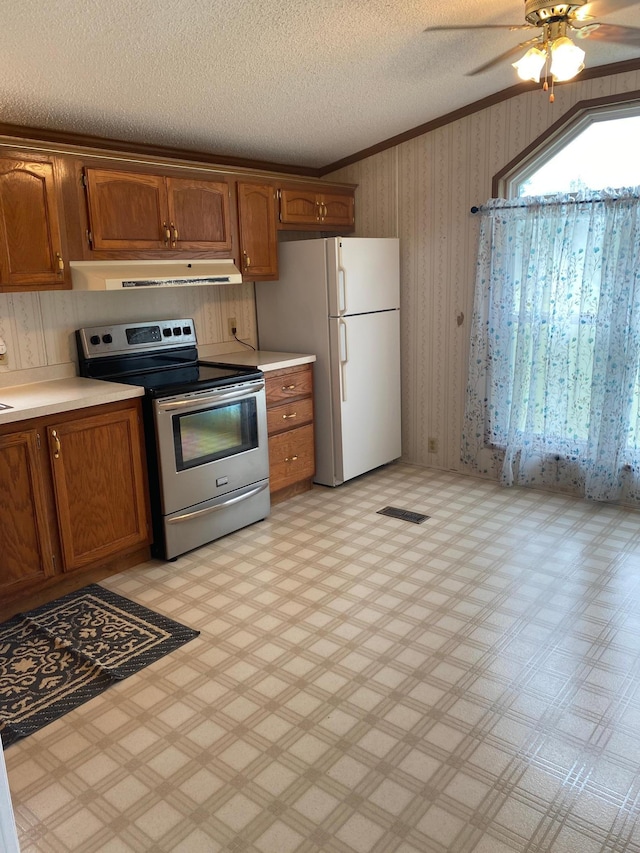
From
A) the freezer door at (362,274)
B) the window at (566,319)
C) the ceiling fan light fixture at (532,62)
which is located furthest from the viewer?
the freezer door at (362,274)

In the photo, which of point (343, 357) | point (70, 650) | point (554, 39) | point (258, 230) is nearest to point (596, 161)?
point (554, 39)

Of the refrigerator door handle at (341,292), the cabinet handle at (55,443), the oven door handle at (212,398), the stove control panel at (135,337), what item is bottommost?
the cabinet handle at (55,443)

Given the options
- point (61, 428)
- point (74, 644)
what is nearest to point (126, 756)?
point (74, 644)

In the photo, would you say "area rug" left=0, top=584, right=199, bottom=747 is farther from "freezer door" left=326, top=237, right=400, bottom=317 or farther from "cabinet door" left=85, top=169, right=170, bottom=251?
"freezer door" left=326, top=237, right=400, bottom=317

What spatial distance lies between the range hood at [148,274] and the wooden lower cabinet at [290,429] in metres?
0.67

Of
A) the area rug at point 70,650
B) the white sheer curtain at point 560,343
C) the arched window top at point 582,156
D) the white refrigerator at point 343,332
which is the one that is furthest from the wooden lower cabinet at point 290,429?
the arched window top at point 582,156

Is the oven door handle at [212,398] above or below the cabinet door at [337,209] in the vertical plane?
below

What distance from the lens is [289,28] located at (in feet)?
9.05

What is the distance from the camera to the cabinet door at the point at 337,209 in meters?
4.62

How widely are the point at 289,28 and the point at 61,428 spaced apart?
6.54ft

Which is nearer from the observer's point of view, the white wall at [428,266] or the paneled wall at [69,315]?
the paneled wall at [69,315]

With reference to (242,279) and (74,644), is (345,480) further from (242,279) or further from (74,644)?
(74,644)

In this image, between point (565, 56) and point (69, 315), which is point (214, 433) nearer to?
point (69, 315)

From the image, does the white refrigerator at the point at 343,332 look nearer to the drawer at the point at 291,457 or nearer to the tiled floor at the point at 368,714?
the drawer at the point at 291,457
